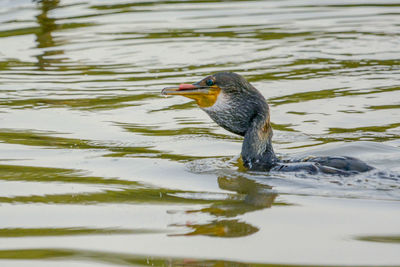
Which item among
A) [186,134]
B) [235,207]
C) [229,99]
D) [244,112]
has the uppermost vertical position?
[229,99]

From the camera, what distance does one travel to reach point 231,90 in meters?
6.82

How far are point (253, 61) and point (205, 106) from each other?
5.41 metres

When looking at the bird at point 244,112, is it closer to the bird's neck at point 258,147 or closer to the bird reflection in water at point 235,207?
the bird's neck at point 258,147

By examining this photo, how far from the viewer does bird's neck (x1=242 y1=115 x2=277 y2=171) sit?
22.6ft

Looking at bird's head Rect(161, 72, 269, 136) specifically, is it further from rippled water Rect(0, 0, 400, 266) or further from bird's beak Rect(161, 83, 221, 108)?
rippled water Rect(0, 0, 400, 266)

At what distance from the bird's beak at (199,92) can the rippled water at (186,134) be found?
564mm

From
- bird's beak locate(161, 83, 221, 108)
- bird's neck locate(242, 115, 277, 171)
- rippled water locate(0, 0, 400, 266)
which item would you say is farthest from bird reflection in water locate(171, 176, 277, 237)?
bird's beak locate(161, 83, 221, 108)

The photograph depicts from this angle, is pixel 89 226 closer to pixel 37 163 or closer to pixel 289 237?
pixel 289 237

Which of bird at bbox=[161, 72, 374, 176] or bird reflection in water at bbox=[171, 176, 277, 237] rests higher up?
bird at bbox=[161, 72, 374, 176]

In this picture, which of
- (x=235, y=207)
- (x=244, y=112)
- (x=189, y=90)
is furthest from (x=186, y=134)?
(x=235, y=207)

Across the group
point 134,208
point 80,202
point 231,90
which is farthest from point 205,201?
point 231,90

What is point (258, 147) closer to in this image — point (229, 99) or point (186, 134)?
point (229, 99)

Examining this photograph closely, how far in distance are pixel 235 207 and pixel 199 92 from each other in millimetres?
1383

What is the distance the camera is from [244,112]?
6.88 meters
